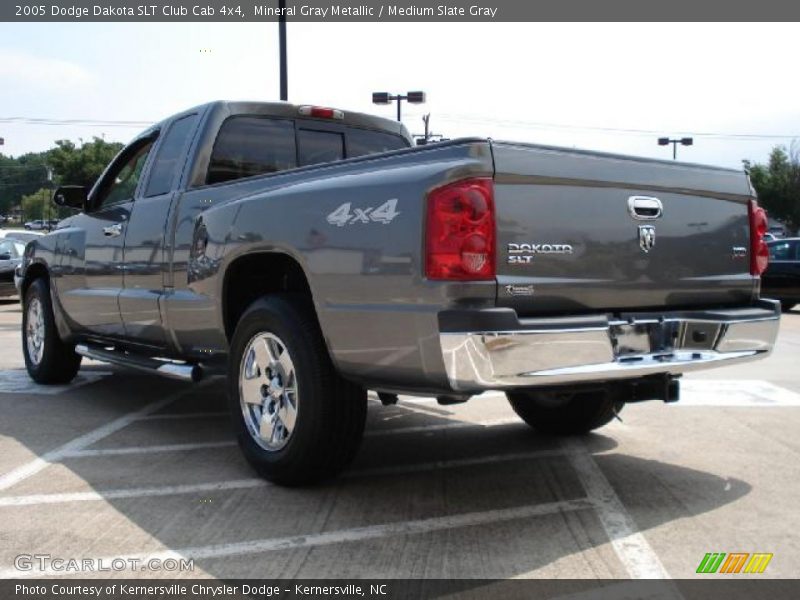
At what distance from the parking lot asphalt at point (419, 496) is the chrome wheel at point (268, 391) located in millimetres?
288

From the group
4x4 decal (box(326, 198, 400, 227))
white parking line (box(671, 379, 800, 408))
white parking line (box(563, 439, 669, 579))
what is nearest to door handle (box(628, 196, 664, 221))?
4x4 decal (box(326, 198, 400, 227))

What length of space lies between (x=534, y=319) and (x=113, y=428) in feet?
11.4

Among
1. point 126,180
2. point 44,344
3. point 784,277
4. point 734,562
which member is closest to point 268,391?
point 734,562

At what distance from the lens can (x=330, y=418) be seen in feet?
12.8

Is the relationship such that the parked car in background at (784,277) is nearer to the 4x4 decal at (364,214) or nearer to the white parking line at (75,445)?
the white parking line at (75,445)

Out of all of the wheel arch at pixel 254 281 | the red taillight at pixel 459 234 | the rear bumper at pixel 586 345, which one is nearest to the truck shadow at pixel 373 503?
the rear bumper at pixel 586 345

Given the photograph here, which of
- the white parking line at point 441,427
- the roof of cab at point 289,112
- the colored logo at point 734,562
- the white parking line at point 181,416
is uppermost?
the roof of cab at point 289,112

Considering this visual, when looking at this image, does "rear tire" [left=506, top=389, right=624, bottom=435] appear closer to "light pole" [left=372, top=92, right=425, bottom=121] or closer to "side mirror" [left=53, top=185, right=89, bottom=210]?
"side mirror" [left=53, top=185, right=89, bottom=210]

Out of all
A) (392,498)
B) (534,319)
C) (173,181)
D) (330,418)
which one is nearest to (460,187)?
(534,319)

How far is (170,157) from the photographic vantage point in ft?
18.3

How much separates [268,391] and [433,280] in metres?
1.35

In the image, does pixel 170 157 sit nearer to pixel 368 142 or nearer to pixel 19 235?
pixel 368 142

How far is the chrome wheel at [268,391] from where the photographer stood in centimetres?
412

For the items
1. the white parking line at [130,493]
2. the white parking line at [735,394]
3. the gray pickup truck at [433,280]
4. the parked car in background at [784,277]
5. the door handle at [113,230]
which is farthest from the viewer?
the parked car in background at [784,277]
